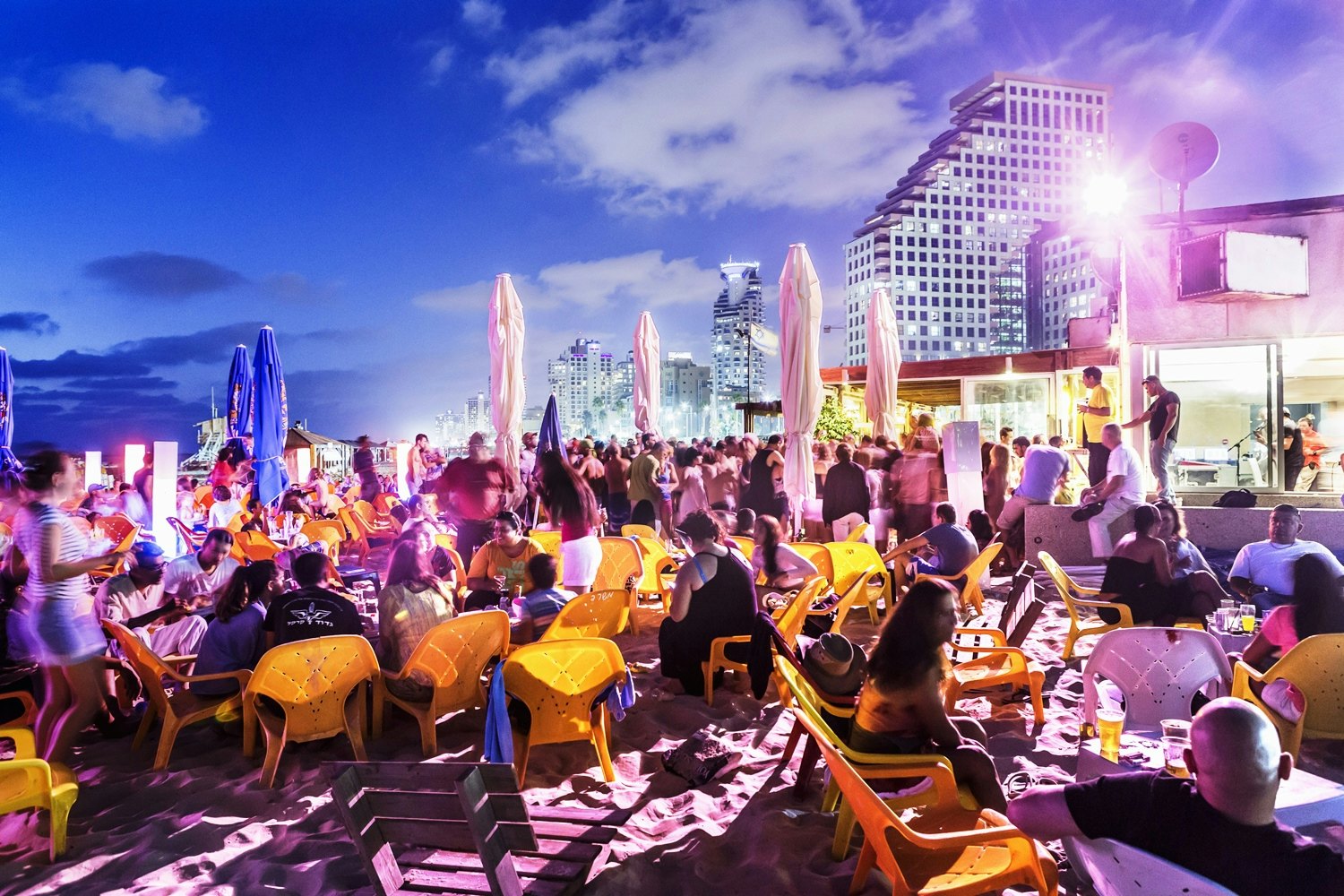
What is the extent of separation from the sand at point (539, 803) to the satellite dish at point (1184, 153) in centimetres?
854

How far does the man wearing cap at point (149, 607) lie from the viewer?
15.4ft

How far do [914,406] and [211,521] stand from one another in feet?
65.1

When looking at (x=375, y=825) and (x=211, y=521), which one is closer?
(x=375, y=825)

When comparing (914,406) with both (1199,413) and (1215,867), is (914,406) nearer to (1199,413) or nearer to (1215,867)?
(1199,413)

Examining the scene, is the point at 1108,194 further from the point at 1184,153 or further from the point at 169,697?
the point at 169,697

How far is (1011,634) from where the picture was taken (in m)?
5.37

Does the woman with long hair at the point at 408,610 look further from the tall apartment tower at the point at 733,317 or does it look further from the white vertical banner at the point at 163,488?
the tall apartment tower at the point at 733,317

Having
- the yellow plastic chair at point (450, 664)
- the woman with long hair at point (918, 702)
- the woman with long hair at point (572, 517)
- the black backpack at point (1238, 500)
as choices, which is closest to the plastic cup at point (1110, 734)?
the woman with long hair at point (918, 702)

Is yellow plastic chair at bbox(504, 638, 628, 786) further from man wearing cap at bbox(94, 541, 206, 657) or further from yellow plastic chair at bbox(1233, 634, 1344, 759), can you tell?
yellow plastic chair at bbox(1233, 634, 1344, 759)

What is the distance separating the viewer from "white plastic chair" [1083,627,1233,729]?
3488 mm

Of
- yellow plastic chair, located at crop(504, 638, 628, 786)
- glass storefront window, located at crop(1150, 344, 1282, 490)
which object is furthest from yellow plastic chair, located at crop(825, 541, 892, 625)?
glass storefront window, located at crop(1150, 344, 1282, 490)

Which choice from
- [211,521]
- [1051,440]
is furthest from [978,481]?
[211,521]

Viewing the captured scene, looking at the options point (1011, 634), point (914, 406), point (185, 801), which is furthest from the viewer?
point (914, 406)

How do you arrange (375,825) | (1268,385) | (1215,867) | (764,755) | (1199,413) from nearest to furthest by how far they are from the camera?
(1215,867), (375,825), (764,755), (1268,385), (1199,413)
